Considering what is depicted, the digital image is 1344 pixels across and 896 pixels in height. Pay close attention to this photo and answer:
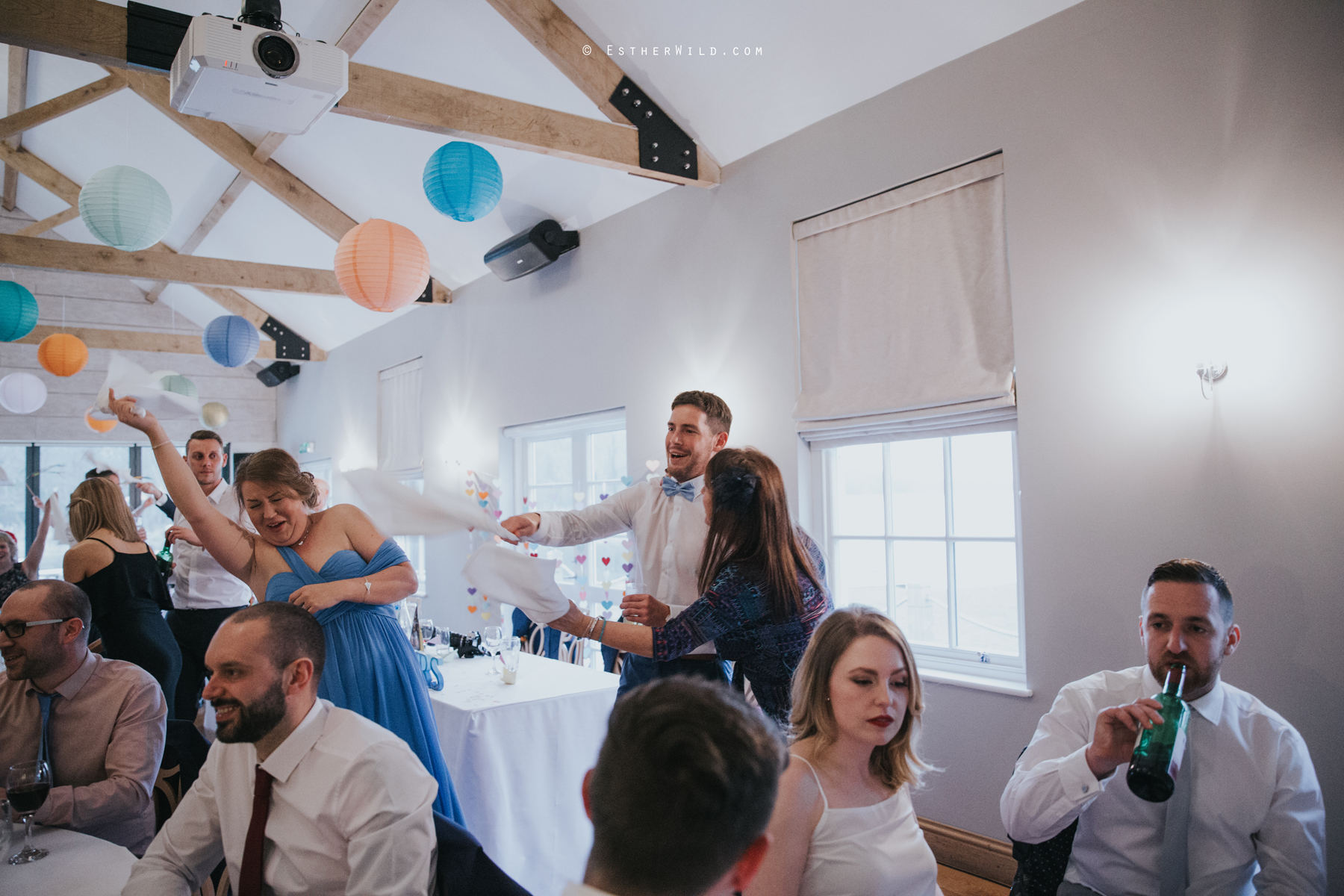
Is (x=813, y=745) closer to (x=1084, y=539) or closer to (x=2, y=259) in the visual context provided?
(x=1084, y=539)

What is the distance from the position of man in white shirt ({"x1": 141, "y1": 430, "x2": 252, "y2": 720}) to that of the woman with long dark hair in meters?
2.75


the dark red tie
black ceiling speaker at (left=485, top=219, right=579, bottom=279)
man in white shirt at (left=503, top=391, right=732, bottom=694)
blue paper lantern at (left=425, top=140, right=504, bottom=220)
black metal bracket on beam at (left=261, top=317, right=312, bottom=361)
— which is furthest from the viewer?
black metal bracket on beam at (left=261, top=317, right=312, bottom=361)

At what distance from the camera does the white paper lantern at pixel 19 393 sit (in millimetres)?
7051

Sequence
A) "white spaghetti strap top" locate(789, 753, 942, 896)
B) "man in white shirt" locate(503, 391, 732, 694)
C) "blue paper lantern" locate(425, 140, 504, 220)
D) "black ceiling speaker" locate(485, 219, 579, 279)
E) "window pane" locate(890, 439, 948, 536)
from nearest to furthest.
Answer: "white spaghetti strap top" locate(789, 753, 942, 896) → "man in white shirt" locate(503, 391, 732, 694) → "window pane" locate(890, 439, 948, 536) → "blue paper lantern" locate(425, 140, 504, 220) → "black ceiling speaker" locate(485, 219, 579, 279)

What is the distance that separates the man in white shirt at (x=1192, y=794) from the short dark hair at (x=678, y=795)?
114cm

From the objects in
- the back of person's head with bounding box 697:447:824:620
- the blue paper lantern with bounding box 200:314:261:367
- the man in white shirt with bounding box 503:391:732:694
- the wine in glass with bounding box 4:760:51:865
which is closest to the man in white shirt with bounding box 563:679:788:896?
the back of person's head with bounding box 697:447:824:620

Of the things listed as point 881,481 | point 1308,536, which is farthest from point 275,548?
point 1308,536

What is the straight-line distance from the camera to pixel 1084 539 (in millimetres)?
2947

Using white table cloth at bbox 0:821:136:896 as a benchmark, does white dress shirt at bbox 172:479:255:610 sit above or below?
above

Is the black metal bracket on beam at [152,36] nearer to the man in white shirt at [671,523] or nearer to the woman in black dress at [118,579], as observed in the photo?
the woman in black dress at [118,579]

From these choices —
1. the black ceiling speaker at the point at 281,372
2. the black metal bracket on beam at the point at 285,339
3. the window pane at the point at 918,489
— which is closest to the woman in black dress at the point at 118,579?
the window pane at the point at 918,489

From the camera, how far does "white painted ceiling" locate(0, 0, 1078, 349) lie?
11.2 feet

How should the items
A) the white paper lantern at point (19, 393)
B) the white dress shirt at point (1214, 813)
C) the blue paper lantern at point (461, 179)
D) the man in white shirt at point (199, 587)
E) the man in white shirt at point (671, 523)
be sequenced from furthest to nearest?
the white paper lantern at point (19, 393), the man in white shirt at point (199, 587), the blue paper lantern at point (461, 179), the man in white shirt at point (671, 523), the white dress shirt at point (1214, 813)

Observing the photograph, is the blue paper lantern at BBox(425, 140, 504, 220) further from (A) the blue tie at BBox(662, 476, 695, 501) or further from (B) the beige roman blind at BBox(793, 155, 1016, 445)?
(A) the blue tie at BBox(662, 476, 695, 501)
